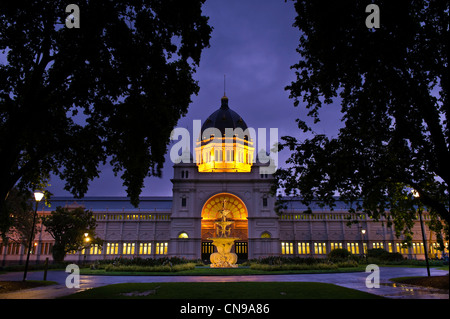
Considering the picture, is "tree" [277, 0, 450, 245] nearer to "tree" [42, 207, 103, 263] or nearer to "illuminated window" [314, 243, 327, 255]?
"tree" [42, 207, 103, 263]

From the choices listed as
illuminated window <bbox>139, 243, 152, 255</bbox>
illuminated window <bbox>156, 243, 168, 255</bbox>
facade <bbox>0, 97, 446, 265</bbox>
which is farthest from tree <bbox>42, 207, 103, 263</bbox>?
illuminated window <bbox>156, 243, 168, 255</bbox>

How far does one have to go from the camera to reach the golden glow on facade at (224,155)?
2982 inches

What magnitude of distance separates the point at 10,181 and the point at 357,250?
6935cm

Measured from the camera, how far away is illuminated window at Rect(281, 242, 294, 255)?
224 feet

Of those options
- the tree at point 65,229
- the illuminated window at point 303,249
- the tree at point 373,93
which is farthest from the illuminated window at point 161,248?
the tree at point 373,93

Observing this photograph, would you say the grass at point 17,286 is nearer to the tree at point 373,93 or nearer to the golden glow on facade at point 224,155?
the tree at point 373,93

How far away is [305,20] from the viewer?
47.6ft

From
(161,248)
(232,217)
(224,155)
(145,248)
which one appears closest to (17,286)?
(161,248)

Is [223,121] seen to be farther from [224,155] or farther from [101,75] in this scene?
[101,75]

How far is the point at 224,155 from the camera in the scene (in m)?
76.8

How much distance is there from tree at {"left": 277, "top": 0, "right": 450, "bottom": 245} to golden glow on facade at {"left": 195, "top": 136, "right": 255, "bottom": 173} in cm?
6005

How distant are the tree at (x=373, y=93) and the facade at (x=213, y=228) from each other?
164ft

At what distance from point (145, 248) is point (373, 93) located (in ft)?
211
